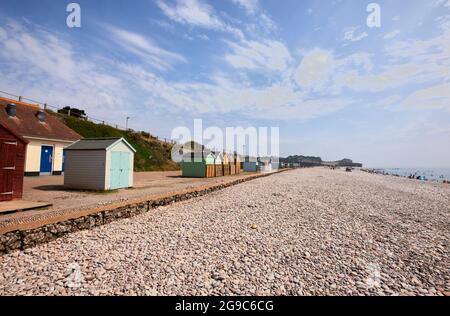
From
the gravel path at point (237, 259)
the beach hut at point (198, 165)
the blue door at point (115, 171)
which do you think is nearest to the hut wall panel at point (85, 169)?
the blue door at point (115, 171)

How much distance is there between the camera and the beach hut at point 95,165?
51.9 ft

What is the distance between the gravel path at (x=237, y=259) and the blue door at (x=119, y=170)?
7.47m

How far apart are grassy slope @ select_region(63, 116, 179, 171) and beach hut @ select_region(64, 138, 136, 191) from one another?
22.8 metres

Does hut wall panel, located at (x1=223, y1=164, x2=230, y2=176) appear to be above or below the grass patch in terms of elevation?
below

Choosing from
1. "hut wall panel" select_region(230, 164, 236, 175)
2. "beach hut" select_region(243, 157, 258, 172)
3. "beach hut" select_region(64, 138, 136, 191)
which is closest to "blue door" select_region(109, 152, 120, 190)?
"beach hut" select_region(64, 138, 136, 191)

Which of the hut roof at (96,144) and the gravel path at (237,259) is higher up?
the hut roof at (96,144)

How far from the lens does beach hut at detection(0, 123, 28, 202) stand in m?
9.92

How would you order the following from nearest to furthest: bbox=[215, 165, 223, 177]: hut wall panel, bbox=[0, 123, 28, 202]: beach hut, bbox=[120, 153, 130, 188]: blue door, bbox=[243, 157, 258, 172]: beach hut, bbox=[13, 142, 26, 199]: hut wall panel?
bbox=[0, 123, 28, 202]: beach hut < bbox=[13, 142, 26, 199]: hut wall panel < bbox=[120, 153, 130, 188]: blue door < bbox=[215, 165, 223, 177]: hut wall panel < bbox=[243, 157, 258, 172]: beach hut

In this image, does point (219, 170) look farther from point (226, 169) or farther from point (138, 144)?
point (138, 144)

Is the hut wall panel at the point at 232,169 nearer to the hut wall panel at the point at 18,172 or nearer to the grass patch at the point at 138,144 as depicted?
the grass patch at the point at 138,144

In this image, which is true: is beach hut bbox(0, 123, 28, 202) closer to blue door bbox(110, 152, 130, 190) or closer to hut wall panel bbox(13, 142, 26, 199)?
hut wall panel bbox(13, 142, 26, 199)
